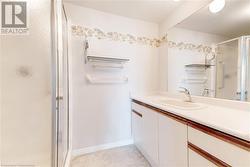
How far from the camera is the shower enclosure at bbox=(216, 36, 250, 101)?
1.23 meters

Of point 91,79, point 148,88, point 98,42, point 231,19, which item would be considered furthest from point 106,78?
point 231,19

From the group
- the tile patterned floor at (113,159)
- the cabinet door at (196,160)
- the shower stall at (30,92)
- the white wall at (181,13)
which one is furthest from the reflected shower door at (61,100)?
the white wall at (181,13)

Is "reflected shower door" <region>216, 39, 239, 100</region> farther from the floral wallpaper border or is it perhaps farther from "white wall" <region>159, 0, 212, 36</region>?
"white wall" <region>159, 0, 212, 36</region>

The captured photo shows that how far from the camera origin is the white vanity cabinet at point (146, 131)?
5.05 ft

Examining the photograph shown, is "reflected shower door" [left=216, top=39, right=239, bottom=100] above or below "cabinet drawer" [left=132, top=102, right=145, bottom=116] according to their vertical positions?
above

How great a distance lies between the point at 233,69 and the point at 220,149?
909 mm

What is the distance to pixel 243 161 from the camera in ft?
2.21

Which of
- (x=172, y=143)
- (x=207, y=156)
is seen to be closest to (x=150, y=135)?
(x=172, y=143)

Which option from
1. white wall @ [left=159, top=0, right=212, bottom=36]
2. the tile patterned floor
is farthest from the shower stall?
white wall @ [left=159, top=0, right=212, bottom=36]

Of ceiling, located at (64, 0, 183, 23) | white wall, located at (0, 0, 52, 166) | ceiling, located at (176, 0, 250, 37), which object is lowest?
white wall, located at (0, 0, 52, 166)

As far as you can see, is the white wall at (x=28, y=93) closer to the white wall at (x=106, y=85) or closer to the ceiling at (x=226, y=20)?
the white wall at (x=106, y=85)

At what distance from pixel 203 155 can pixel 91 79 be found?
153 cm

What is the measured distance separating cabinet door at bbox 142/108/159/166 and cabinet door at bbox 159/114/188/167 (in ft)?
0.34

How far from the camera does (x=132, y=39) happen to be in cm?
223
